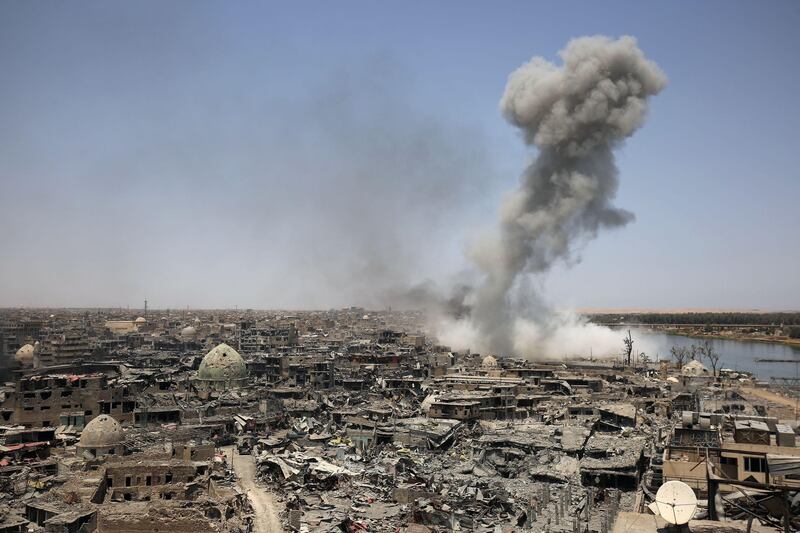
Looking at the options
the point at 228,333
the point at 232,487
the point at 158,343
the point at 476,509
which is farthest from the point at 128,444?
the point at 228,333

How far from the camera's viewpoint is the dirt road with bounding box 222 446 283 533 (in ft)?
66.2

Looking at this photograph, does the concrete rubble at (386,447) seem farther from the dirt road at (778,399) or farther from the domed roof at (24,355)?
the domed roof at (24,355)

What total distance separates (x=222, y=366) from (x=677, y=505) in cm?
3495

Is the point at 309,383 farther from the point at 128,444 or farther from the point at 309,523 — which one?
the point at 309,523

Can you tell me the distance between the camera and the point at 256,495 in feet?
76.5

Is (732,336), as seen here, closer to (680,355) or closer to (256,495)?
(680,355)

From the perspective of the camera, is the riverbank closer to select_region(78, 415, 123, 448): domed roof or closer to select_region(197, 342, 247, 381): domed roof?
select_region(197, 342, 247, 381): domed roof

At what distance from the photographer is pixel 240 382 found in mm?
43812

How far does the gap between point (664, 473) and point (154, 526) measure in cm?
1281

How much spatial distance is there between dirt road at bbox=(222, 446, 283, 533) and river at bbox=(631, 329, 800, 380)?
47.2m

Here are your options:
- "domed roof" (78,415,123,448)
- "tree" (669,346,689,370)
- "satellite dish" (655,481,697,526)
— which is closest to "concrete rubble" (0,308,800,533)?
"domed roof" (78,415,123,448)

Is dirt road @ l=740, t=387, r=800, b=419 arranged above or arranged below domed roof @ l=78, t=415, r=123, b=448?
below

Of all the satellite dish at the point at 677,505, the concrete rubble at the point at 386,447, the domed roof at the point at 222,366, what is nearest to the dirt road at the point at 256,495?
the concrete rubble at the point at 386,447

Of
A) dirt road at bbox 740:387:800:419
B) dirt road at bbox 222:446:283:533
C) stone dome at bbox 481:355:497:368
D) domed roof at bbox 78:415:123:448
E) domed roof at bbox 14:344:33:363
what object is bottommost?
dirt road at bbox 222:446:283:533
